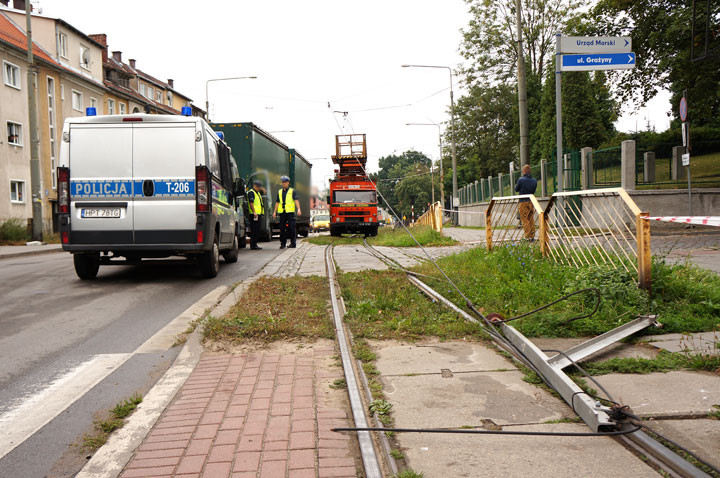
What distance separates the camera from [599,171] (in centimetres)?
2053

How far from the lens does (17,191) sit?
3170 cm

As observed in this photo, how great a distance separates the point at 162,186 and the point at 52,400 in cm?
581

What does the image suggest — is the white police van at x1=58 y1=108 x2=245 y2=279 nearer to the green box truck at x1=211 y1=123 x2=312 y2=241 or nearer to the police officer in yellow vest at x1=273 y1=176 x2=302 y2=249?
the police officer in yellow vest at x1=273 y1=176 x2=302 y2=249

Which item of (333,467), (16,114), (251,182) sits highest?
(16,114)

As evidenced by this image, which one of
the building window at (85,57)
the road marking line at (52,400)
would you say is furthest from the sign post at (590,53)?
the building window at (85,57)

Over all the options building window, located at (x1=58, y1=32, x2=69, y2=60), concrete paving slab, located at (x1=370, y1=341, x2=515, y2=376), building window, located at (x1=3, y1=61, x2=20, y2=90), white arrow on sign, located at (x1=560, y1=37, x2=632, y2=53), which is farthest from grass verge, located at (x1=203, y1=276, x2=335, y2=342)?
building window, located at (x1=58, y1=32, x2=69, y2=60)

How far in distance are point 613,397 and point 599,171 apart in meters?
18.3

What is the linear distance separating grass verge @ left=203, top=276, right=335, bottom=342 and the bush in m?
20.4

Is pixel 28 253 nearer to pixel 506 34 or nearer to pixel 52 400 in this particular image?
pixel 52 400

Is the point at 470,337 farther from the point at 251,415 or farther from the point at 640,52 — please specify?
the point at 640,52

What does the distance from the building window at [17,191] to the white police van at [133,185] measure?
82.4ft

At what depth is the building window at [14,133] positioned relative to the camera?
3111 centimetres

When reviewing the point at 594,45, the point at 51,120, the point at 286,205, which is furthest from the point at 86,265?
the point at 51,120

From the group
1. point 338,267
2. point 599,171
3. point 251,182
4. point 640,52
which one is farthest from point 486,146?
point 338,267
